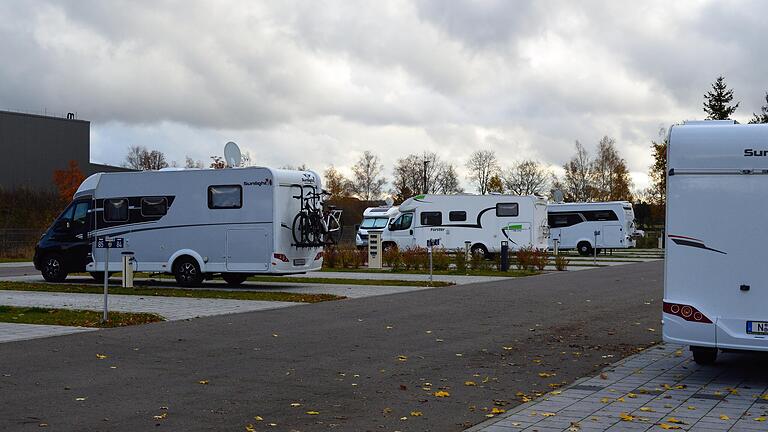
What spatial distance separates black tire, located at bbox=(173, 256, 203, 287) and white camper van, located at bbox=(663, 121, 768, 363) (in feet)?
49.4

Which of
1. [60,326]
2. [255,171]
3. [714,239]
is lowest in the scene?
[60,326]

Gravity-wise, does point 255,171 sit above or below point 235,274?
above

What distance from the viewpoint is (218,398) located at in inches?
340

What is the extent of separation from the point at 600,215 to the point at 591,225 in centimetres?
75

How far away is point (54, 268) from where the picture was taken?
25094mm

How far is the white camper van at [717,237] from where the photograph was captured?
969cm

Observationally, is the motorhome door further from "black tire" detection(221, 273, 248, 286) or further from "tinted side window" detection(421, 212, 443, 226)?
"tinted side window" detection(421, 212, 443, 226)

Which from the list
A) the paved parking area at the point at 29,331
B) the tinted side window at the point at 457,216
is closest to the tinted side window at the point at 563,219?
the tinted side window at the point at 457,216

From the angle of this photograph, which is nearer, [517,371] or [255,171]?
[517,371]

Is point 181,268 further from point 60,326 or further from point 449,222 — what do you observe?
point 449,222

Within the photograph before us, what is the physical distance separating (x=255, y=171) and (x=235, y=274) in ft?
10.3

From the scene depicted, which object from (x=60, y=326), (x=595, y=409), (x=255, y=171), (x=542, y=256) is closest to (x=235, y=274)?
(x=255, y=171)

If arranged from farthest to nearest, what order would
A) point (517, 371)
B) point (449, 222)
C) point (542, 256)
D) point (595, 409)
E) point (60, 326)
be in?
point (449, 222) → point (542, 256) → point (60, 326) → point (517, 371) → point (595, 409)

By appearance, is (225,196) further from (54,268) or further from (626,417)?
(626,417)
